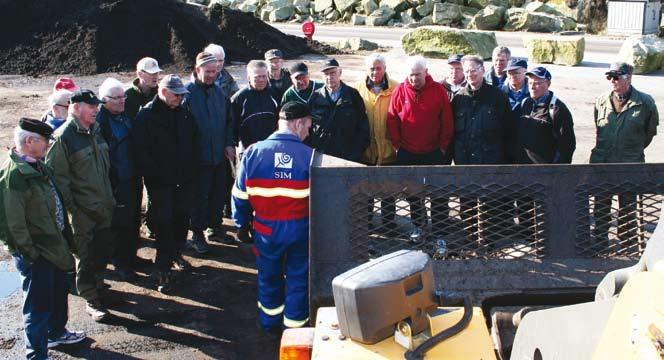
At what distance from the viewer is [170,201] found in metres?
6.99

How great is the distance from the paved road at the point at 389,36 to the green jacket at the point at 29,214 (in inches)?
851

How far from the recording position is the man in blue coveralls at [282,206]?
5.49 m

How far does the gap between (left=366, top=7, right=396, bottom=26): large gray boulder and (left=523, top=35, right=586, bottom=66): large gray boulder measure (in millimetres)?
16303

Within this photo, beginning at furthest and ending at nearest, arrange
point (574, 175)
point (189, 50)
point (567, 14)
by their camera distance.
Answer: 1. point (567, 14)
2. point (189, 50)
3. point (574, 175)

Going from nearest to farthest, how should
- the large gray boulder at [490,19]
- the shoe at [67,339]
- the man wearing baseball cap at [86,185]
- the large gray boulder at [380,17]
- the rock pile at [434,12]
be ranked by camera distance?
the shoe at [67,339]
the man wearing baseball cap at [86,185]
the rock pile at [434,12]
the large gray boulder at [490,19]
the large gray boulder at [380,17]

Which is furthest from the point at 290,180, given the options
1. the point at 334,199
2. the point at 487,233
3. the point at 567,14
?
the point at 567,14

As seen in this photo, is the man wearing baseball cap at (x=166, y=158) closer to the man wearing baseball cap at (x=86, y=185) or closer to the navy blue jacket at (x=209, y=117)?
the man wearing baseball cap at (x=86, y=185)

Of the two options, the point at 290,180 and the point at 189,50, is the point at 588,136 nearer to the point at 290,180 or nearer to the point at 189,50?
the point at 290,180

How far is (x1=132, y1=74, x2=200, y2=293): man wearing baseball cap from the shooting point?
683 cm

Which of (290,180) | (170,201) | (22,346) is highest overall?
(290,180)

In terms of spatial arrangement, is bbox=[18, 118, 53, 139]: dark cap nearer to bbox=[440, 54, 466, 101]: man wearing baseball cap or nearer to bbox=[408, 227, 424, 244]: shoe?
bbox=[408, 227, 424, 244]: shoe

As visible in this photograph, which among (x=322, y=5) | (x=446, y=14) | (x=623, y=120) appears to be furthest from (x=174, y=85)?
(x=322, y=5)

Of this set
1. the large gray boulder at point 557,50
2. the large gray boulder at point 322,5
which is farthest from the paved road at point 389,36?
the large gray boulder at point 557,50

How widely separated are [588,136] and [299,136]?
28.1 ft
